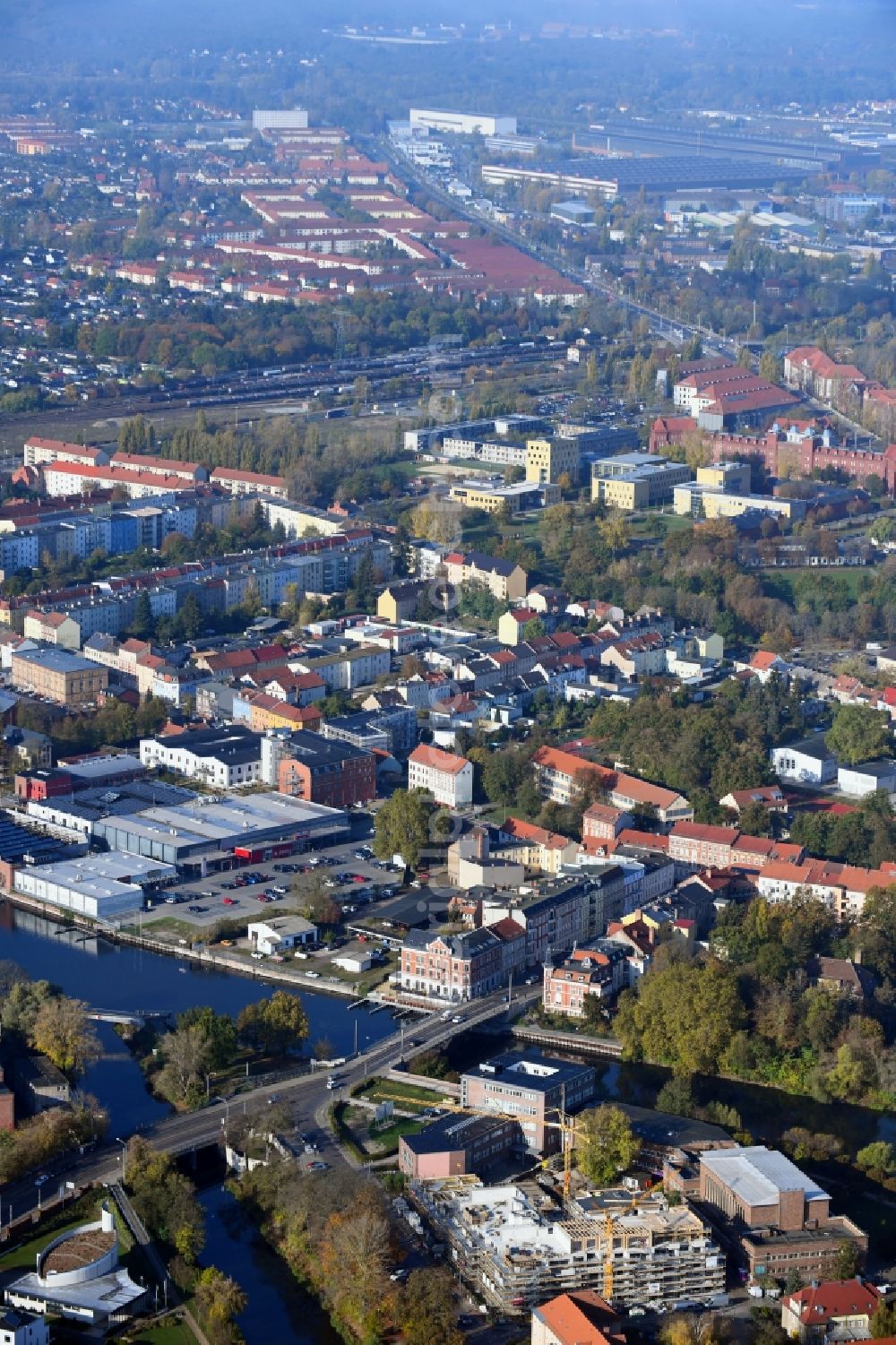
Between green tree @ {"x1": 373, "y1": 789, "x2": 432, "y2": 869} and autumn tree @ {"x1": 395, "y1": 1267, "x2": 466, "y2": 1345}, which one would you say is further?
green tree @ {"x1": 373, "y1": 789, "x2": 432, "y2": 869}

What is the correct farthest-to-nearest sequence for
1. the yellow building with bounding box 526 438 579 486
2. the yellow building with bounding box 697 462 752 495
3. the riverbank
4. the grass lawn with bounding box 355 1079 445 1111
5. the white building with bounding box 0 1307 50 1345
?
the yellow building with bounding box 526 438 579 486
the yellow building with bounding box 697 462 752 495
the riverbank
the grass lawn with bounding box 355 1079 445 1111
the white building with bounding box 0 1307 50 1345

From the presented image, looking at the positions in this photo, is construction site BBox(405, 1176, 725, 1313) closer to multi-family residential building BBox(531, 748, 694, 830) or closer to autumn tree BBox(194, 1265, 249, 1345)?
autumn tree BBox(194, 1265, 249, 1345)

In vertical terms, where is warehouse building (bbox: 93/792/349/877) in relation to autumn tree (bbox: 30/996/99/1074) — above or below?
below

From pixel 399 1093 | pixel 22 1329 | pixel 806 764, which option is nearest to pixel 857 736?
pixel 806 764

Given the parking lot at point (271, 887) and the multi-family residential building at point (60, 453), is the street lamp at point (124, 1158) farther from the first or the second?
the multi-family residential building at point (60, 453)

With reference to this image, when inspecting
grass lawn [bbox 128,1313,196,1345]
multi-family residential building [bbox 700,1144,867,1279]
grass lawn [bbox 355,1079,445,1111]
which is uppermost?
multi-family residential building [bbox 700,1144,867,1279]

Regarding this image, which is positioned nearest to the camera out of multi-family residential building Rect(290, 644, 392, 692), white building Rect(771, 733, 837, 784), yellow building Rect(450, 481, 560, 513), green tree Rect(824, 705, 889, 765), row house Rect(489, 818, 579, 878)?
row house Rect(489, 818, 579, 878)

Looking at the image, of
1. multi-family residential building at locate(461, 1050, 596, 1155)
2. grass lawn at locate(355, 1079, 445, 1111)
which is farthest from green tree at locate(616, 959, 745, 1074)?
grass lawn at locate(355, 1079, 445, 1111)
